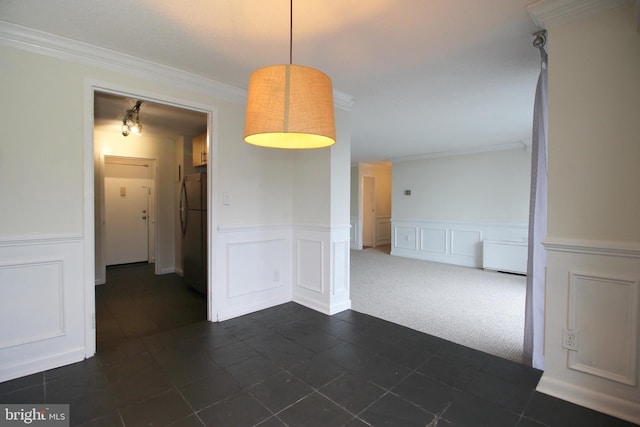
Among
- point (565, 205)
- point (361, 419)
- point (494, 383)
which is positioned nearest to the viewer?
point (361, 419)

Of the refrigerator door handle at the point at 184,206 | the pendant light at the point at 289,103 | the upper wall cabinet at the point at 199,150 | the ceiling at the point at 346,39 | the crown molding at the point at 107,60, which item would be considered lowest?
the refrigerator door handle at the point at 184,206

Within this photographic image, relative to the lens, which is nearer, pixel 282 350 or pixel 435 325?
pixel 282 350

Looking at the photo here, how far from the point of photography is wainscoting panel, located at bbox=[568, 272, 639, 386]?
1.60 metres

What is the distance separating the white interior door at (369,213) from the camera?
886 centimetres

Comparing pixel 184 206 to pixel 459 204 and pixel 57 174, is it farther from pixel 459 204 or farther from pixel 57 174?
pixel 459 204

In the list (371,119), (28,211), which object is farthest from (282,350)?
(371,119)

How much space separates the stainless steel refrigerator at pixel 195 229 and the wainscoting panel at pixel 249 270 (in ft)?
3.04

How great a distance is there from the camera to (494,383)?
1952mm

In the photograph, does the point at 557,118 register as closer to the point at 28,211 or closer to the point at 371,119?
the point at 371,119

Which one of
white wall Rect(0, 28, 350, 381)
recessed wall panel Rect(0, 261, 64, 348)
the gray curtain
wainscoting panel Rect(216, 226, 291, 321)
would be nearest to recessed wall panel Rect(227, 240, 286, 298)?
wainscoting panel Rect(216, 226, 291, 321)

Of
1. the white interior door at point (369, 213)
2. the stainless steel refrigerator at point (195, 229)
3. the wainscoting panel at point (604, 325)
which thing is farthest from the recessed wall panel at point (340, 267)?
the white interior door at point (369, 213)

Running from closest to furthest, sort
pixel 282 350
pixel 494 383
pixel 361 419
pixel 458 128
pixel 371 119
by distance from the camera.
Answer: pixel 361 419 → pixel 494 383 → pixel 282 350 → pixel 371 119 → pixel 458 128

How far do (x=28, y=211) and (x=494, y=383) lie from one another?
325cm

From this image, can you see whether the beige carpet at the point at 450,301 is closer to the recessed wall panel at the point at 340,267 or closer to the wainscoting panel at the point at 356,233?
the recessed wall panel at the point at 340,267
